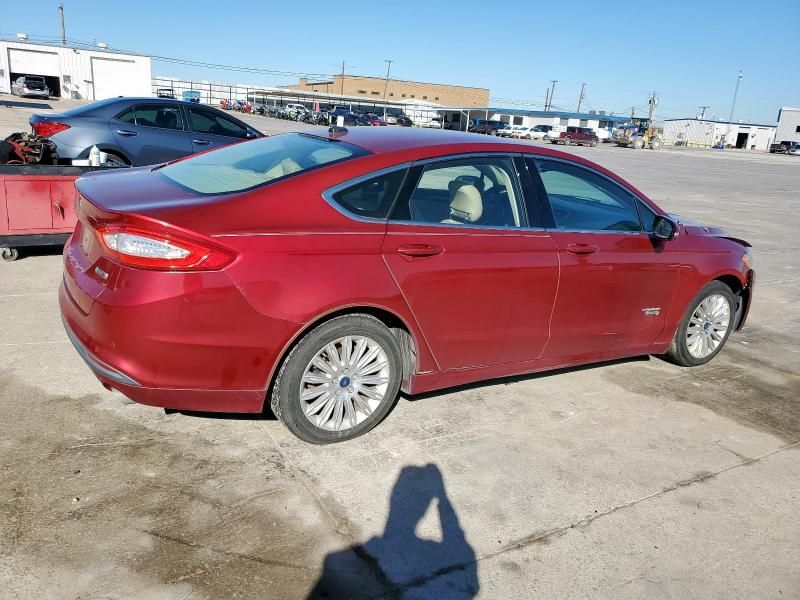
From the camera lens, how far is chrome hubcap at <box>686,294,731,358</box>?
5.03 m

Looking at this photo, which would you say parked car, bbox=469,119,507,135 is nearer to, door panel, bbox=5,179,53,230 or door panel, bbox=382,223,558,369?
door panel, bbox=5,179,53,230

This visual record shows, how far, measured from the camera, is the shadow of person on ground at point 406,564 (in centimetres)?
251

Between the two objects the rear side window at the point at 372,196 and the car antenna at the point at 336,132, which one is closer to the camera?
the rear side window at the point at 372,196

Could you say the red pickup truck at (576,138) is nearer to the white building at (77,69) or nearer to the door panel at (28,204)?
the white building at (77,69)

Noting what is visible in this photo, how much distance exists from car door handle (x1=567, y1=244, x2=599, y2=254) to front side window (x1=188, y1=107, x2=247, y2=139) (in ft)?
24.6

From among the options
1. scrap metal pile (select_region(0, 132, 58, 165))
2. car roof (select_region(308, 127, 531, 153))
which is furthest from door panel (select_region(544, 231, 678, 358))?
scrap metal pile (select_region(0, 132, 58, 165))

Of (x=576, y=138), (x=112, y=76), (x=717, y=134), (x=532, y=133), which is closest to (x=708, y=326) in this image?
(x=576, y=138)

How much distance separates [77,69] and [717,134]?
80.1 m

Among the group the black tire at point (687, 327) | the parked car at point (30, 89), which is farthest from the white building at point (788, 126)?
the black tire at point (687, 327)

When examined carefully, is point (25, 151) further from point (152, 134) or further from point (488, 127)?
point (488, 127)

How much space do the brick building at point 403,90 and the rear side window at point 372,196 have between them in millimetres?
112759

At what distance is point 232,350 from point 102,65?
7210cm

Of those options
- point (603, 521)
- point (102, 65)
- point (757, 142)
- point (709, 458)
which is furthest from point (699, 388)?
point (757, 142)

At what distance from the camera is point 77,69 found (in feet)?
209
